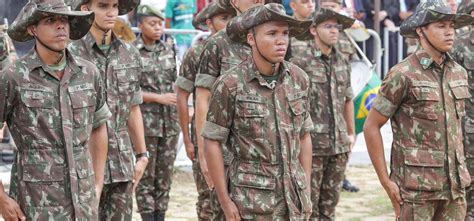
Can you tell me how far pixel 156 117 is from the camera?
440 inches

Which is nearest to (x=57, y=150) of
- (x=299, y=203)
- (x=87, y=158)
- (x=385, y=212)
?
(x=87, y=158)

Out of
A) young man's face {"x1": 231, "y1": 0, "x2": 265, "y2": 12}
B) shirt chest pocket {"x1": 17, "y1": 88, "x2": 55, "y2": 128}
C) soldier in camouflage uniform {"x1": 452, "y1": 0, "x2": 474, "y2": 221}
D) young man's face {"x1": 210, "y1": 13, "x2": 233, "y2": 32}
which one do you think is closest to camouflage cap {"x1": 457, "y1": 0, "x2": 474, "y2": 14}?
soldier in camouflage uniform {"x1": 452, "y1": 0, "x2": 474, "y2": 221}

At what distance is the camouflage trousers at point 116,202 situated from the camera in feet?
26.8

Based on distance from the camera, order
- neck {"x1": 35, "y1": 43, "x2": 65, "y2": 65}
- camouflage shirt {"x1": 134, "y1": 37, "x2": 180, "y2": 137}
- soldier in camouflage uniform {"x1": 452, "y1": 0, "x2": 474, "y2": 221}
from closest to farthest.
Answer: neck {"x1": 35, "y1": 43, "x2": 65, "y2": 65} < soldier in camouflage uniform {"x1": 452, "y1": 0, "x2": 474, "y2": 221} < camouflage shirt {"x1": 134, "y1": 37, "x2": 180, "y2": 137}

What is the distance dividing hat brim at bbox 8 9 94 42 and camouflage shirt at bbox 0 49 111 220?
0.19m

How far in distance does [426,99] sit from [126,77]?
2.13 metres

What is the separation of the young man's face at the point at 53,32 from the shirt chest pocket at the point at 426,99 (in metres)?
2.41

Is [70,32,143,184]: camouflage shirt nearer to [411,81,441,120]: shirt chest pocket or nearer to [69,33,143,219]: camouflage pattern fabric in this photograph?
[69,33,143,219]: camouflage pattern fabric

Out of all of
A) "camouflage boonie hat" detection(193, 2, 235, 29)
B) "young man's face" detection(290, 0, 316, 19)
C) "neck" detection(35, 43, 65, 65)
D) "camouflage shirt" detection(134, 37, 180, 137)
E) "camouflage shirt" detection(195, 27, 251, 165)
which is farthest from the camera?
"camouflage shirt" detection(134, 37, 180, 137)

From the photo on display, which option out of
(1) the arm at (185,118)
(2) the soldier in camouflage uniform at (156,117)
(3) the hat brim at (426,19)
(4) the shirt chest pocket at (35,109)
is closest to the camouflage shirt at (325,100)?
(1) the arm at (185,118)

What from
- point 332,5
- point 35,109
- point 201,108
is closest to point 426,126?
point 201,108

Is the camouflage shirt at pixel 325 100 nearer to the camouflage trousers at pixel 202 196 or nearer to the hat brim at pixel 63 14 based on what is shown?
the camouflage trousers at pixel 202 196

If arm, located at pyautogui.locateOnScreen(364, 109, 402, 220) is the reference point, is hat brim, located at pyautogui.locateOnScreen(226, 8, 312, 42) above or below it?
above

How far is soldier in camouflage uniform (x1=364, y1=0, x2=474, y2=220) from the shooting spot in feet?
25.6
